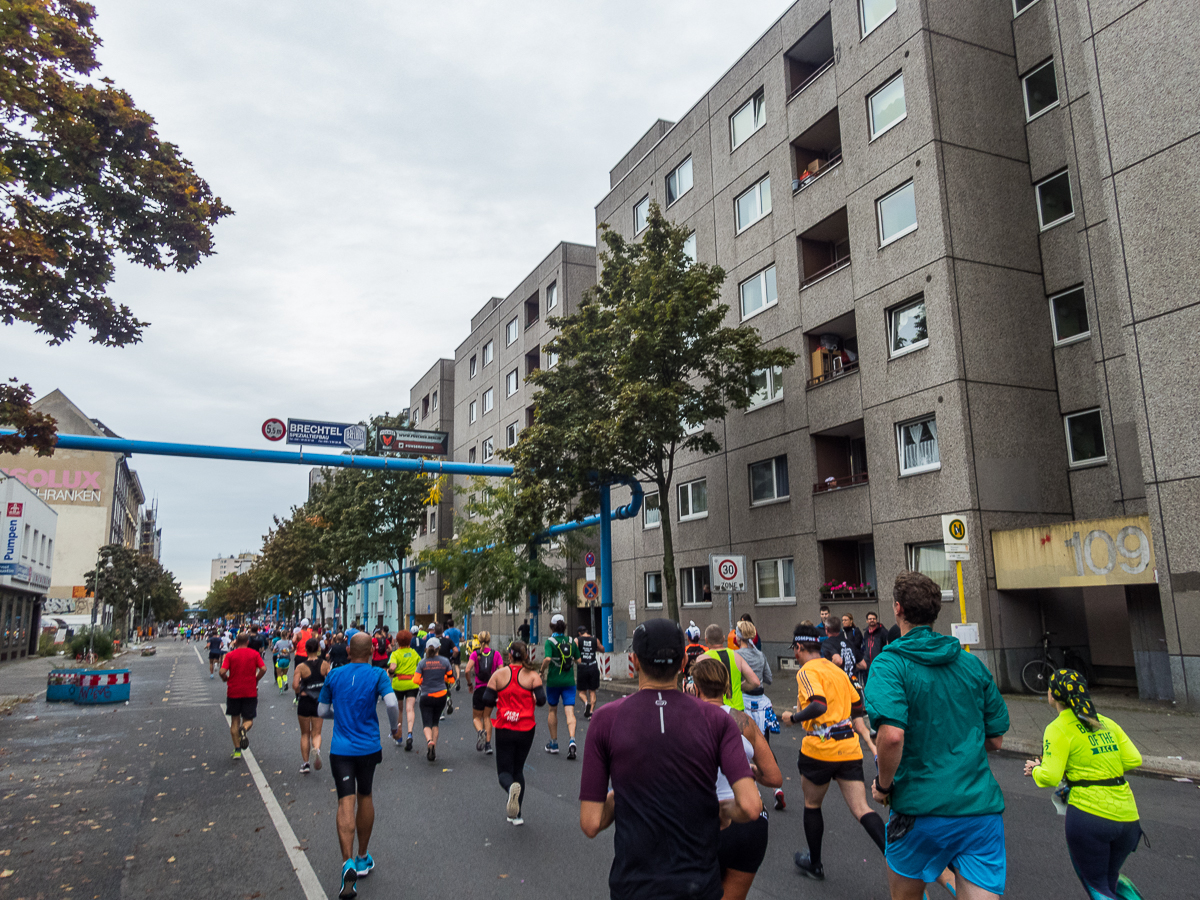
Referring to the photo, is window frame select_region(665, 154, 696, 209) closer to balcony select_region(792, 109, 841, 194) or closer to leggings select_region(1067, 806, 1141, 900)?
balcony select_region(792, 109, 841, 194)

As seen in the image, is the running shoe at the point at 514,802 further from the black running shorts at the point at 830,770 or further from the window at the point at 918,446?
the window at the point at 918,446

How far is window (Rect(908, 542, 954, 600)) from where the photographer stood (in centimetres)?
1789

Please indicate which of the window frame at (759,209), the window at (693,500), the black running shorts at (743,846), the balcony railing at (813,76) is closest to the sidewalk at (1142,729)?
the black running shorts at (743,846)

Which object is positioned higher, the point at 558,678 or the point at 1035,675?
the point at 558,678

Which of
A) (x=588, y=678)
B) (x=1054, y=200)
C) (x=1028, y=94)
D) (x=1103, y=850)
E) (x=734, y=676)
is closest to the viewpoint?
(x=1103, y=850)

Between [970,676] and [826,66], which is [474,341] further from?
[970,676]

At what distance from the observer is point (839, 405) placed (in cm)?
2136

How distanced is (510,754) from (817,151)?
21.1m

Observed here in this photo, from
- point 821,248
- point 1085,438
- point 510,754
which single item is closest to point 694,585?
point 821,248

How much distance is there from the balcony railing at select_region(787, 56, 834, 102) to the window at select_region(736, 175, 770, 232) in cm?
237

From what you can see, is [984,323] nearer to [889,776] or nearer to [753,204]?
[753,204]

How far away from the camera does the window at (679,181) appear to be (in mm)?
29359

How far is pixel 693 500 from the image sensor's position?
1096 inches

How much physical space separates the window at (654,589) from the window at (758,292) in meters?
10.0
